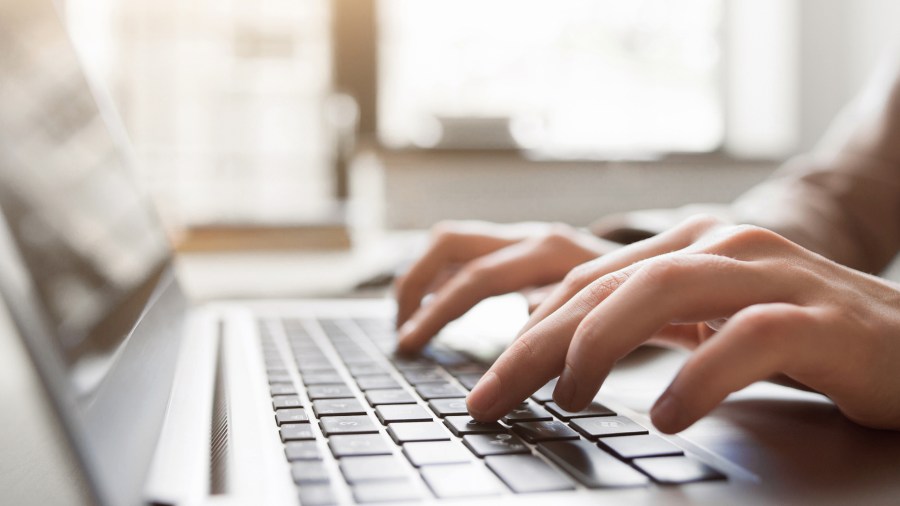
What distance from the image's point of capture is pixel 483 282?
2.05 ft

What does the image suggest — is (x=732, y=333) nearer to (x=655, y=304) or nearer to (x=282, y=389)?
(x=655, y=304)

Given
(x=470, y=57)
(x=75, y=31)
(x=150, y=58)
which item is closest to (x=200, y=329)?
(x=75, y=31)

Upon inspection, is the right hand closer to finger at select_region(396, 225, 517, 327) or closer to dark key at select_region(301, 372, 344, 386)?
finger at select_region(396, 225, 517, 327)

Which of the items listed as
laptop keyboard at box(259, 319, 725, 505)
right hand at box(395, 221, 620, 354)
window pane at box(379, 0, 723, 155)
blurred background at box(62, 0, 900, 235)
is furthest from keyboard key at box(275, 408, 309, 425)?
window pane at box(379, 0, 723, 155)

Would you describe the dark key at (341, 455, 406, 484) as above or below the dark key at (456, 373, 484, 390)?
above

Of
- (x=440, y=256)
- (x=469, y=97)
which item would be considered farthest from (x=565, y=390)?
(x=469, y=97)

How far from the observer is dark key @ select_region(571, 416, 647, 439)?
327 millimetres

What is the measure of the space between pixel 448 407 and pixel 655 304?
0.11 m

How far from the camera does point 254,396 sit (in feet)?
1.32

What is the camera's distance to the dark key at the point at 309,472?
0.87ft

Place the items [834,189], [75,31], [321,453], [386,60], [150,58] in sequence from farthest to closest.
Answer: [386,60], [150,58], [75,31], [834,189], [321,453]

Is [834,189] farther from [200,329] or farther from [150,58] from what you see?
[150,58]

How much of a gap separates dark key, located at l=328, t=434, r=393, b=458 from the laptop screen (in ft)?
0.30

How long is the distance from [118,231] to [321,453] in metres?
0.28
